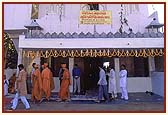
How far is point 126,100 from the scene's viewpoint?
1141 cm

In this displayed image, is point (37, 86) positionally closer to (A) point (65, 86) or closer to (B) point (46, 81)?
(B) point (46, 81)

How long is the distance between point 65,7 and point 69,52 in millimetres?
3631

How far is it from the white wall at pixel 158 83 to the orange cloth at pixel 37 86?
5.06 m

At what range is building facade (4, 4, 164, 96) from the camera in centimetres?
1178

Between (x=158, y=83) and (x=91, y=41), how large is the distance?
3.63m

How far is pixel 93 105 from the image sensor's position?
10.3 m

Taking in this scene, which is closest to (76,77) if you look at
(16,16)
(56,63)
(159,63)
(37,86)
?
(56,63)

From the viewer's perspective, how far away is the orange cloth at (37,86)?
11.0 m

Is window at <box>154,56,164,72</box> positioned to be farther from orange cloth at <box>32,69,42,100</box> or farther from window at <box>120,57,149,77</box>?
orange cloth at <box>32,69,42,100</box>

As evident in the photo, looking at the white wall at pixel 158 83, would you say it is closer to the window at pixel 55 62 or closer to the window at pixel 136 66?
the window at pixel 136 66

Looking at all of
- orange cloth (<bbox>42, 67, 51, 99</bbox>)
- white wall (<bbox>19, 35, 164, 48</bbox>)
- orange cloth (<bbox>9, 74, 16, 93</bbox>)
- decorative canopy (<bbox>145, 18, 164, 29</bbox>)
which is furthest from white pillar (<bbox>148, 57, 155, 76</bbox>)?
orange cloth (<bbox>9, 74, 16, 93</bbox>)

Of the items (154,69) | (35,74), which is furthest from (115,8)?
(35,74)

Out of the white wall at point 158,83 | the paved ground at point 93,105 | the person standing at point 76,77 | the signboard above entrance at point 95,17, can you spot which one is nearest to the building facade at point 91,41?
the white wall at point 158,83

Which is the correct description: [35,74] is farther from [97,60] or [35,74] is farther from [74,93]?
[97,60]
